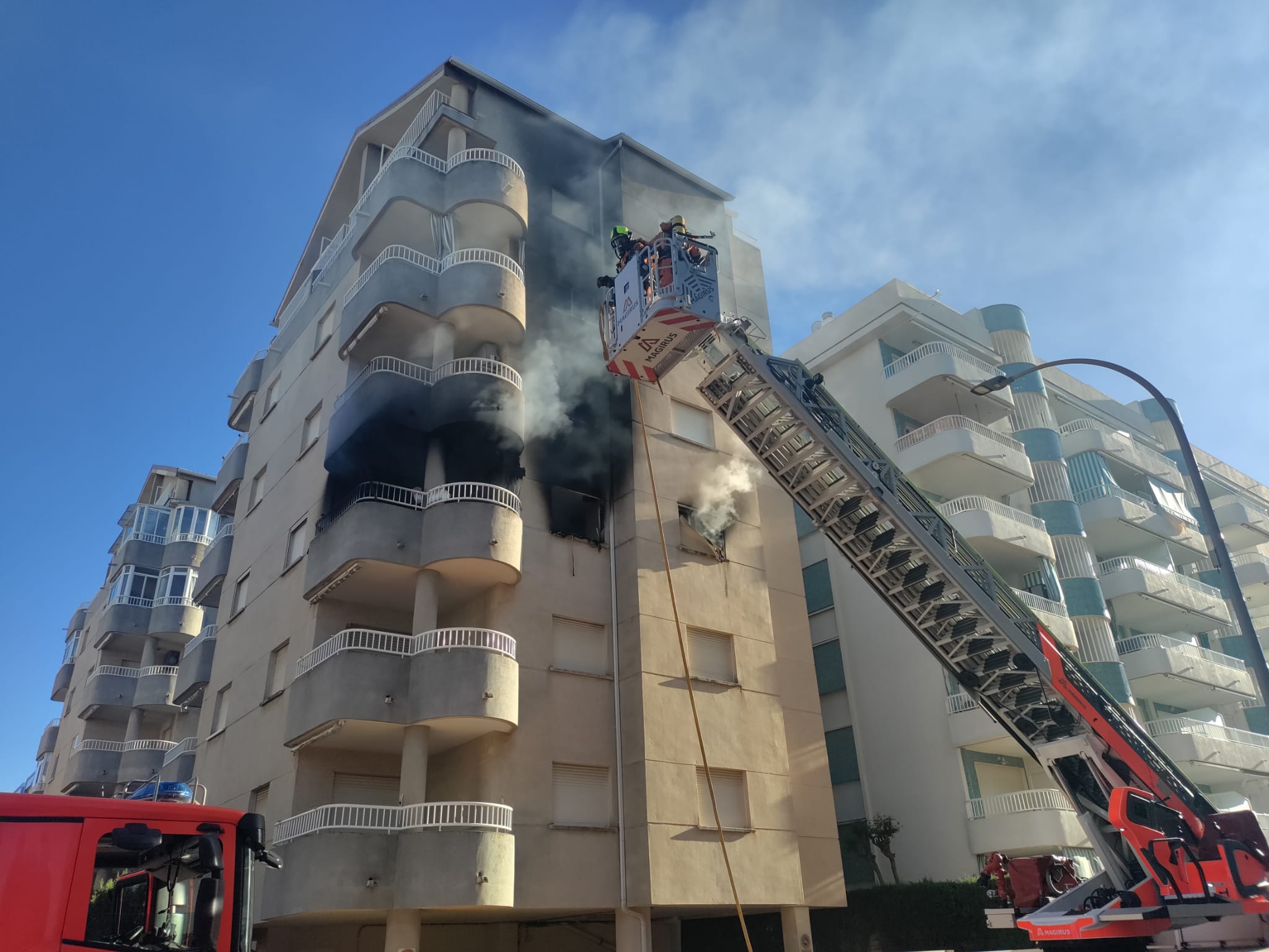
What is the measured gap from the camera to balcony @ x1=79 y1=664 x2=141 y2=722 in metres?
34.2

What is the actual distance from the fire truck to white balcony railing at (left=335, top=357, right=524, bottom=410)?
1421 centimetres

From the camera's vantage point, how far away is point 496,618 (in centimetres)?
Result: 1953

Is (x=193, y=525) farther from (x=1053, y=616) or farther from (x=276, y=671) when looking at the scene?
(x=1053, y=616)

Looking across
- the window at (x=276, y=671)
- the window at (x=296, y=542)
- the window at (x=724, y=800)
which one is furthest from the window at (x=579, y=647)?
the window at (x=296, y=542)

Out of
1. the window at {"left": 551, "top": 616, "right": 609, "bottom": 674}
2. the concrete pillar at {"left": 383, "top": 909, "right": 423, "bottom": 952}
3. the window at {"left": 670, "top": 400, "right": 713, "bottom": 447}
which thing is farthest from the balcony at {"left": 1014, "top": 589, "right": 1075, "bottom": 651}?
the concrete pillar at {"left": 383, "top": 909, "right": 423, "bottom": 952}

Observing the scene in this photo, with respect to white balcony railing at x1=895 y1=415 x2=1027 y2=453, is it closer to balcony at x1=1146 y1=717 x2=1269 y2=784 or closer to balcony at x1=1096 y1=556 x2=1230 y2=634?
balcony at x1=1096 y1=556 x2=1230 y2=634

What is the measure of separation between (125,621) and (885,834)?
96.5 feet

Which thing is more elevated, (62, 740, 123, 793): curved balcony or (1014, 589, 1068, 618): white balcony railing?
(1014, 589, 1068, 618): white balcony railing

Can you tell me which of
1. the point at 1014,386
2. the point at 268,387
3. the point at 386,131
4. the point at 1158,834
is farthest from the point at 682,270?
the point at 1014,386

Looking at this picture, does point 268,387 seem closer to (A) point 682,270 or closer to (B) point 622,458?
(B) point 622,458

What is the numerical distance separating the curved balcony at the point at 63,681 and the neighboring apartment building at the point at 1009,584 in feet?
120

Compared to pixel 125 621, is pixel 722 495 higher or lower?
lower

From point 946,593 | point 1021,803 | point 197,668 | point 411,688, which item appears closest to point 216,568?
Result: point 197,668

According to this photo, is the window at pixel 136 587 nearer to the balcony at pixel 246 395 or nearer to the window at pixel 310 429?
the balcony at pixel 246 395
